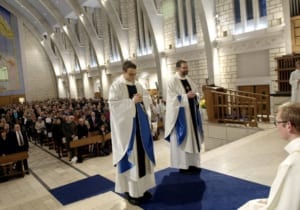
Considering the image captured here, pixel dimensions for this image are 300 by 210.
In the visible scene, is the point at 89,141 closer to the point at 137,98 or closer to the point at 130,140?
the point at 130,140

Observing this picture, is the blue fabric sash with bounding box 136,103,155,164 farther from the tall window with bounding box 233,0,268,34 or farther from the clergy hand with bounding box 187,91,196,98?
the tall window with bounding box 233,0,268,34

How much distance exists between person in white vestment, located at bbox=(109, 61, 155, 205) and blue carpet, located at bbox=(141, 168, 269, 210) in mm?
242

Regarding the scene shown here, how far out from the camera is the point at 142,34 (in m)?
17.8

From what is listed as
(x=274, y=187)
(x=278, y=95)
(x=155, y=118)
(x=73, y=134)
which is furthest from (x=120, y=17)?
(x=274, y=187)

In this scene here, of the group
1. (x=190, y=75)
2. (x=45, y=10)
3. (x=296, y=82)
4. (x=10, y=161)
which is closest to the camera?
(x=296, y=82)

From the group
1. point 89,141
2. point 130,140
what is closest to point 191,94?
point 130,140

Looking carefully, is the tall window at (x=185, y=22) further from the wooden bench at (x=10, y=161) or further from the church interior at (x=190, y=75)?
the wooden bench at (x=10, y=161)

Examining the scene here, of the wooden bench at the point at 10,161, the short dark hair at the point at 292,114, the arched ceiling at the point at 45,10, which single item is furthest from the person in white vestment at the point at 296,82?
the arched ceiling at the point at 45,10

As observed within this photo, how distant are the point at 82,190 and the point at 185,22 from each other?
1061 centimetres

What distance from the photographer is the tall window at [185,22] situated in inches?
547

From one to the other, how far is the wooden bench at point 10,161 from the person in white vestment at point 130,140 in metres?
5.15

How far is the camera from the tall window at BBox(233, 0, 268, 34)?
10.6 metres

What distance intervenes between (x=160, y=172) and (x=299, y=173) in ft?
11.3

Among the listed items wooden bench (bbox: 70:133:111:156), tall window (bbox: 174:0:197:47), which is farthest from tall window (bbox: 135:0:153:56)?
wooden bench (bbox: 70:133:111:156)
